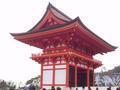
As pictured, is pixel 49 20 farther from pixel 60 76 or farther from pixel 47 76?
pixel 60 76

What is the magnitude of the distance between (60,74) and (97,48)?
8.18 metres

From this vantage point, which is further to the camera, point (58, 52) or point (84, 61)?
point (84, 61)

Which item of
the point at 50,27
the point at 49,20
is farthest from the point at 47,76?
the point at 49,20

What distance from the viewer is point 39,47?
28203 millimetres

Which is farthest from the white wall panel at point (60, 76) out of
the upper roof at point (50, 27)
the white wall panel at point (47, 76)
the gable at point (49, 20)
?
the gable at point (49, 20)

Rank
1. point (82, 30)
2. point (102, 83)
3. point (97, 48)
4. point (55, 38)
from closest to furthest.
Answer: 1. point (82, 30)
2. point (55, 38)
3. point (97, 48)
4. point (102, 83)

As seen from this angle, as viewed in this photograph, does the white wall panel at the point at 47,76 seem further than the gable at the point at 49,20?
No

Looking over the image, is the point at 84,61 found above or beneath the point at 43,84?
above

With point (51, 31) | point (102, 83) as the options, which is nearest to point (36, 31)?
point (51, 31)

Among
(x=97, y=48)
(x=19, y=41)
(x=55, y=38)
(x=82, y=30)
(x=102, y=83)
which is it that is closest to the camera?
(x=82, y=30)

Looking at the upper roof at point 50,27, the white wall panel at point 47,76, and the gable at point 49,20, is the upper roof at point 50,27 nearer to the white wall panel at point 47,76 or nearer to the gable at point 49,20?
the gable at point 49,20

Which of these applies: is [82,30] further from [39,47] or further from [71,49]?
→ [39,47]

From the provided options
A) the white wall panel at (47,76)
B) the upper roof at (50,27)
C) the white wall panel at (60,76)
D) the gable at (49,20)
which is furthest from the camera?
the gable at (49,20)

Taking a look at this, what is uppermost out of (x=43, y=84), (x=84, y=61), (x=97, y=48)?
(x=97, y=48)
